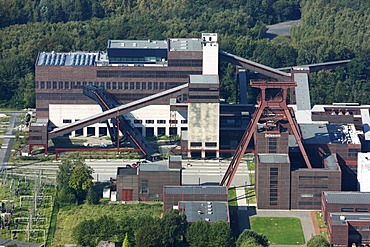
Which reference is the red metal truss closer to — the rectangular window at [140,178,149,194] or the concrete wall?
the rectangular window at [140,178,149,194]

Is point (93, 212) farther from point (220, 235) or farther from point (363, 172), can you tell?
point (363, 172)

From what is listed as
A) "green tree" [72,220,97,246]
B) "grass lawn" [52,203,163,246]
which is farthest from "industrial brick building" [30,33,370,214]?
"green tree" [72,220,97,246]

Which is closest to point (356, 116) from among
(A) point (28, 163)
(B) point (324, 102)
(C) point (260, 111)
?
(B) point (324, 102)

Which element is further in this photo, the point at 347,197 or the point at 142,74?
the point at 142,74

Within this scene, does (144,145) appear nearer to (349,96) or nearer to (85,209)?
(85,209)

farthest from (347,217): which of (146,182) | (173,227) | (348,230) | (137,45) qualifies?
(137,45)

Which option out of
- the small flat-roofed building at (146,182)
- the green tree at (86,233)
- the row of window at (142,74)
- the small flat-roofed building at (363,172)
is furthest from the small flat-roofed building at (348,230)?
the row of window at (142,74)
